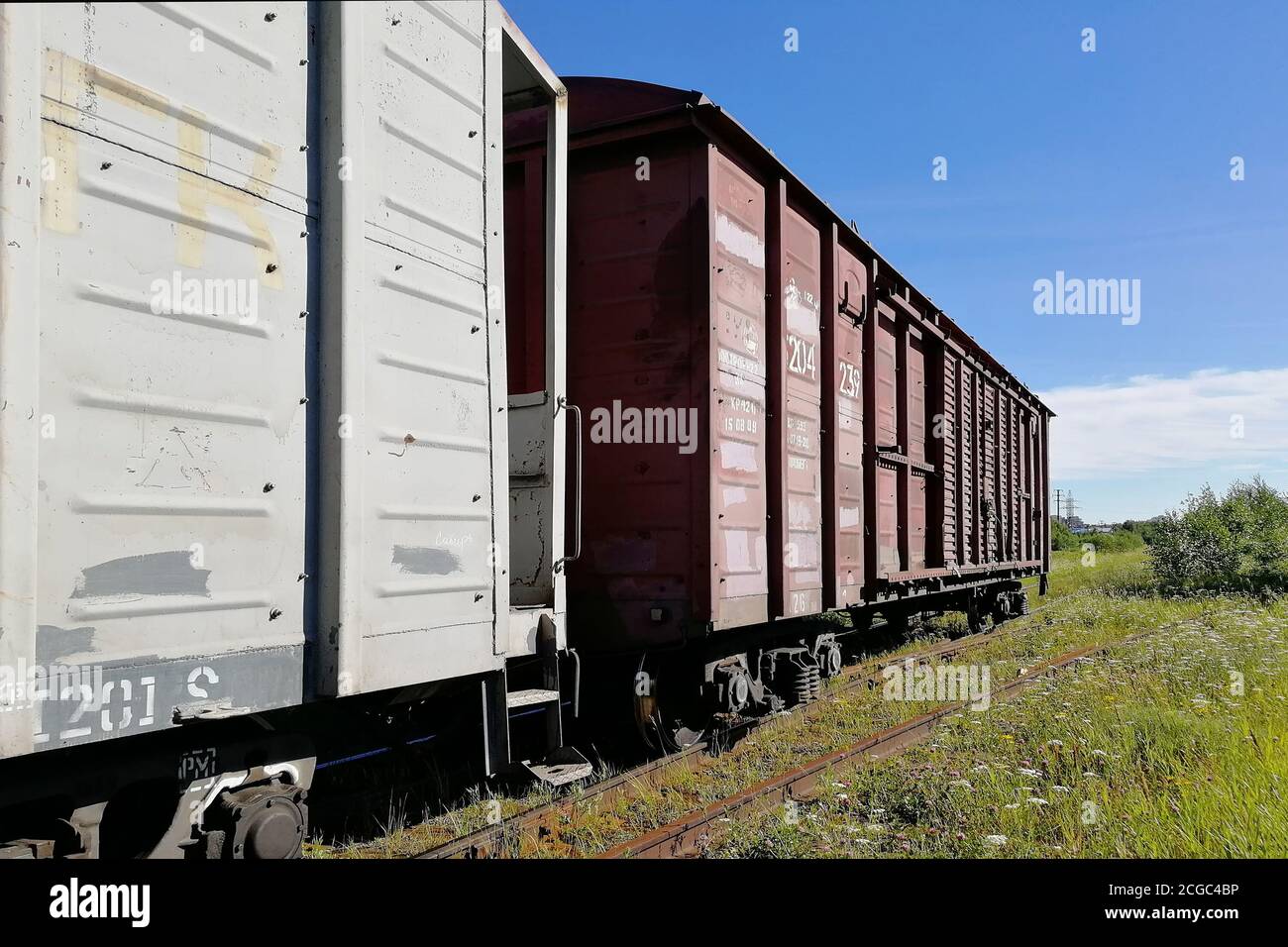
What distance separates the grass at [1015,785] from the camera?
4141mm

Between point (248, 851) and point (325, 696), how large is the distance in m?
0.54

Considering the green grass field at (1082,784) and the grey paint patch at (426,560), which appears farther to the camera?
the green grass field at (1082,784)

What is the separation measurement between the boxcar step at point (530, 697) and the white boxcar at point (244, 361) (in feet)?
0.98

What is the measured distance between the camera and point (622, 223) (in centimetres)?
587

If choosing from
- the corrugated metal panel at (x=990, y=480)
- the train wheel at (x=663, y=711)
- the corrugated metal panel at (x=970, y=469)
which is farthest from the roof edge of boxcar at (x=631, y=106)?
the corrugated metal panel at (x=990, y=480)

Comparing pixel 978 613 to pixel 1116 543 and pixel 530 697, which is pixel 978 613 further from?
pixel 1116 543

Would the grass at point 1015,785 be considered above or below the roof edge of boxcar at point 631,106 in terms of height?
below

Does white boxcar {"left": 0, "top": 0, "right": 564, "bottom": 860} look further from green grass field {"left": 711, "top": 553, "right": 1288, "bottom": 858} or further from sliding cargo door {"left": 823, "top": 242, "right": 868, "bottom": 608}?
sliding cargo door {"left": 823, "top": 242, "right": 868, "bottom": 608}

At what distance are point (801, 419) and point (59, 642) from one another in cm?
528

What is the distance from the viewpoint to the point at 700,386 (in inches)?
217

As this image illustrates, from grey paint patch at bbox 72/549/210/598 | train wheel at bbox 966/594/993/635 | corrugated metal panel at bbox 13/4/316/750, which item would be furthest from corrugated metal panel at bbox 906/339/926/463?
grey paint patch at bbox 72/549/210/598

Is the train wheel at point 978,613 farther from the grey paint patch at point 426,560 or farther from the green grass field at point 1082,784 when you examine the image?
the grey paint patch at point 426,560
